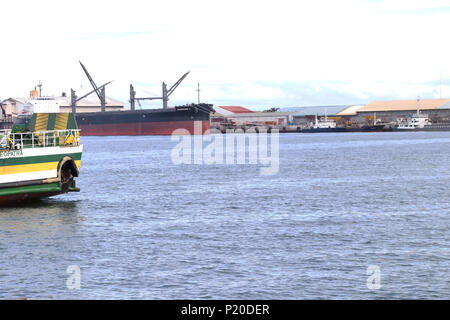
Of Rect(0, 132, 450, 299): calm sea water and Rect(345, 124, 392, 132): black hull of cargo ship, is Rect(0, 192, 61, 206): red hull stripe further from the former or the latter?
Rect(345, 124, 392, 132): black hull of cargo ship

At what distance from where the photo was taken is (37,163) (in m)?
33.3

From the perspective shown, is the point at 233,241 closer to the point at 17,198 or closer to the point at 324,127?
the point at 17,198

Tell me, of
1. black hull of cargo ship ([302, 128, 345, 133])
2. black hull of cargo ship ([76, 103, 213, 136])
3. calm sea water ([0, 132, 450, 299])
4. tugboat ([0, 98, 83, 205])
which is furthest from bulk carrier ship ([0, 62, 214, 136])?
tugboat ([0, 98, 83, 205])

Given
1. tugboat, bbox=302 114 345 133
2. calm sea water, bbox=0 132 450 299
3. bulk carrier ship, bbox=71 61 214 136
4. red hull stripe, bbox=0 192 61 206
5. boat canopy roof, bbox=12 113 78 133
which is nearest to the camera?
calm sea water, bbox=0 132 450 299

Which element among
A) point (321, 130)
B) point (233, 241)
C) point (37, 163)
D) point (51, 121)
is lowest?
point (233, 241)

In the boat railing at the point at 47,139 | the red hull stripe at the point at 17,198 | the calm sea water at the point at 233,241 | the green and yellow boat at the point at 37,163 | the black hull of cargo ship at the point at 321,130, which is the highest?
the black hull of cargo ship at the point at 321,130

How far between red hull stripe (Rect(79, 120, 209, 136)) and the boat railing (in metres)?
110

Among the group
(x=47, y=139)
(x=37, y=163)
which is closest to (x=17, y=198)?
(x=37, y=163)

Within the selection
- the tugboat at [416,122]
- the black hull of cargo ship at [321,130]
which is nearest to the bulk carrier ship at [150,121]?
the black hull of cargo ship at [321,130]

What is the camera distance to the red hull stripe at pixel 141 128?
495 ft

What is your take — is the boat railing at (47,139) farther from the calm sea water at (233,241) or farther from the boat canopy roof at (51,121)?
the calm sea water at (233,241)

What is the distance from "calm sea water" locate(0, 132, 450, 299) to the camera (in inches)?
680

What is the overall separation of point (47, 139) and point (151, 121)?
395 ft

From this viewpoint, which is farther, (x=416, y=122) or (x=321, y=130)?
(x=321, y=130)
